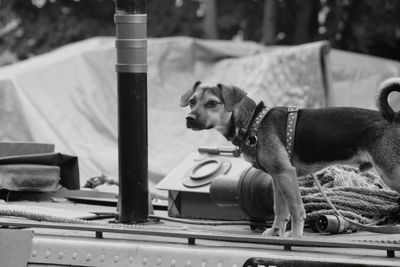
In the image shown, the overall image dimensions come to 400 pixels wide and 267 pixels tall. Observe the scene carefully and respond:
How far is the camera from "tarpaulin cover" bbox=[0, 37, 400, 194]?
8.70 meters

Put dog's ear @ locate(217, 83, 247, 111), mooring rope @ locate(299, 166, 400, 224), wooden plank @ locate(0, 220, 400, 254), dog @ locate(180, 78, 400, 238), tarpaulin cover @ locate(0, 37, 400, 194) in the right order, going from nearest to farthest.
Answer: wooden plank @ locate(0, 220, 400, 254), dog @ locate(180, 78, 400, 238), dog's ear @ locate(217, 83, 247, 111), mooring rope @ locate(299, 166, 400, 224), tarpaulin cover @ locate(0, 37, 400, 194)

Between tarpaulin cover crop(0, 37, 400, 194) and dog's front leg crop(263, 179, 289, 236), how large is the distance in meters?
3.94

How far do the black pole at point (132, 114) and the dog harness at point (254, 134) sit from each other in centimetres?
49

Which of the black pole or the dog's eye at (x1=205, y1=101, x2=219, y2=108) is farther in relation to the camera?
the black pole

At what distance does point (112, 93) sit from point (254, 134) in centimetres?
488

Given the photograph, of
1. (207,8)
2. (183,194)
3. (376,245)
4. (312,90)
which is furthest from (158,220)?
(207,8)

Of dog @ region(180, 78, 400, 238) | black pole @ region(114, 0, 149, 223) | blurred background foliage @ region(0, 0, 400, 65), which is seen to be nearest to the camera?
dog @ region(180, 78, 400, 238)

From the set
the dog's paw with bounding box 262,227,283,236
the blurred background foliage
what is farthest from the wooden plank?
the blurred background foliage

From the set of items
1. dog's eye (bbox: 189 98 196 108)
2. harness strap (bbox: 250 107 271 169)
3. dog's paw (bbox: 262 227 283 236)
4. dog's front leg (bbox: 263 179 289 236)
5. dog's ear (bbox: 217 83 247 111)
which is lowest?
dog's paw (bbox: 262 227 283 236)

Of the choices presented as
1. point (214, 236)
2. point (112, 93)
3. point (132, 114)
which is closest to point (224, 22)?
point (112, 93)

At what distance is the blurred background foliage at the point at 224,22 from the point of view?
15867 millimetres

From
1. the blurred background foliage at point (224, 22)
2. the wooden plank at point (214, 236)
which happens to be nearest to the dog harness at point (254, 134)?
the wooden plank at point (214, 236)

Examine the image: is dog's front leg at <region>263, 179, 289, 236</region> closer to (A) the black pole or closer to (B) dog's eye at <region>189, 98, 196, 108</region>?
(B) dog's eye at <region>189, 98, 196, 108</region>

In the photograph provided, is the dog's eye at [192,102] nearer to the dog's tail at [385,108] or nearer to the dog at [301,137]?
the dog at [301,137]
